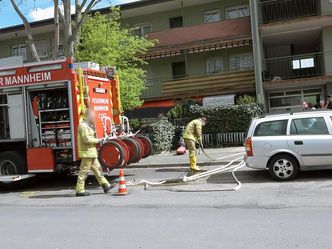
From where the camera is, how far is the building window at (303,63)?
24.9 meters

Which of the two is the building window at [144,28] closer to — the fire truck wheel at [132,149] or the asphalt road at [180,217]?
the fire truck wheel at [132,149]

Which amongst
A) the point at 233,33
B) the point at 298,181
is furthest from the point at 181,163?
the point at 233,33

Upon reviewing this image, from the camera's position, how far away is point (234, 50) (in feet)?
88.7

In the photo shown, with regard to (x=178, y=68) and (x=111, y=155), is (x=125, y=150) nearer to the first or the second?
(x=111, y=155)

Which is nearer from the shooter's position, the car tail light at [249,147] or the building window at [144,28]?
the car tail light at [249,147]

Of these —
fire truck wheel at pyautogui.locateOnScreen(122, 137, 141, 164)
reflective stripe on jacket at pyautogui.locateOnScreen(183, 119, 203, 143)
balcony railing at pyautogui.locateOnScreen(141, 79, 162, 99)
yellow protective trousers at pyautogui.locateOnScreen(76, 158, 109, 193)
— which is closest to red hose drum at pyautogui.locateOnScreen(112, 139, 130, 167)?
fire truck wheel at pyautogui.locateOnScreen(122, 137, 141, 164)

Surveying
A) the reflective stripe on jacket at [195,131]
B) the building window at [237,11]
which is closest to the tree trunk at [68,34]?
the reflective stripe on jacket at [195,131]

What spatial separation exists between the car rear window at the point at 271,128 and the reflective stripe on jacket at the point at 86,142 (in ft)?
12.1

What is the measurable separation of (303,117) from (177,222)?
189 inches

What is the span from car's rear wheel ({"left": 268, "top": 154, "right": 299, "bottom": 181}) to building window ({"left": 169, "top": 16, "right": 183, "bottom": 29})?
19.6 m

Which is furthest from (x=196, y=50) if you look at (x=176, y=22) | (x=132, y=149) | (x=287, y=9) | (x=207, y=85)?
(x=132, y=149)

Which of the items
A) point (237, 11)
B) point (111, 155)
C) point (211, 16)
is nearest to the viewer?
point (111, 155)

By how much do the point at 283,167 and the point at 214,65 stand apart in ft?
58.5

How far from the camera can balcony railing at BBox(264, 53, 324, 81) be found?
80.9ft
